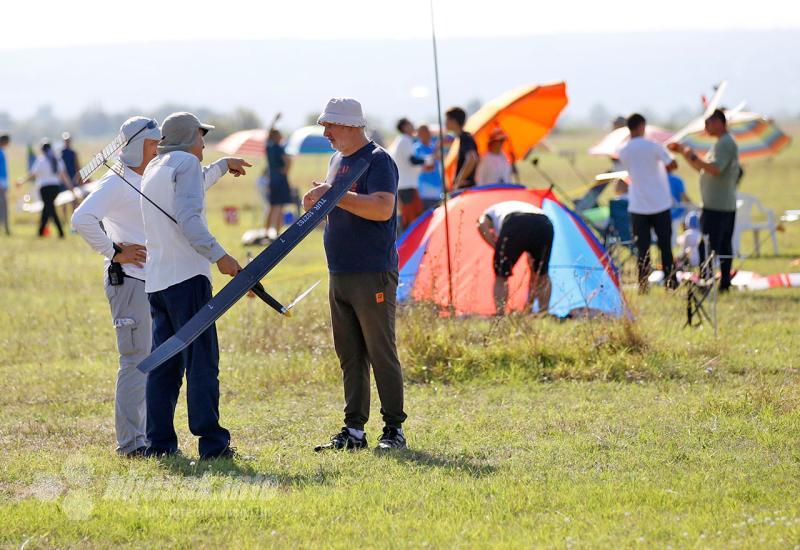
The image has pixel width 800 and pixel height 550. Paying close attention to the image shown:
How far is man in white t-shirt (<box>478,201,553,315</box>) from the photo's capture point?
11227 mm

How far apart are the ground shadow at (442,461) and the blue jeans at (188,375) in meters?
0.89

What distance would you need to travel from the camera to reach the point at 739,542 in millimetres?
4926


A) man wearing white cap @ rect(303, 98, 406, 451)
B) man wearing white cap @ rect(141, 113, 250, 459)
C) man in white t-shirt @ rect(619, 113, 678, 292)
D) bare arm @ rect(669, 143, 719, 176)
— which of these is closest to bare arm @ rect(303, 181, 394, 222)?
man wearing white cap @ rect(303, 98, 406, 451)

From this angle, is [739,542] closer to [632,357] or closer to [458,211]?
[632,357]

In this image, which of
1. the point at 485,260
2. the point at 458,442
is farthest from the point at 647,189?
the point at 458,442

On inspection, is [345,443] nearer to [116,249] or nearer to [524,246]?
[116,249]

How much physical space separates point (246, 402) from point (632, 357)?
2748 mm

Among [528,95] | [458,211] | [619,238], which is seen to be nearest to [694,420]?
[458,211]

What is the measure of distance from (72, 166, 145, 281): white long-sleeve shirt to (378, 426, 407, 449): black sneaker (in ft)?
5.09

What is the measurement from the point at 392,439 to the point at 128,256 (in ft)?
5.64

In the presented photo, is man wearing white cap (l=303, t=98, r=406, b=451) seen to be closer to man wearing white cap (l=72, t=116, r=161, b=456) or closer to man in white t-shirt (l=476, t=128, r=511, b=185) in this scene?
man wearing white cap (l=72, t=116, r=161, b=456)

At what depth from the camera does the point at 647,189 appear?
13555 mm

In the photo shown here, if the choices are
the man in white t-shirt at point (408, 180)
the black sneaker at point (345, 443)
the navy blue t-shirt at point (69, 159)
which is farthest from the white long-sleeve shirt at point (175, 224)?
the navy blue t-shirt at point (69, 159)

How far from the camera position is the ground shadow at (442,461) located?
6.30 m
